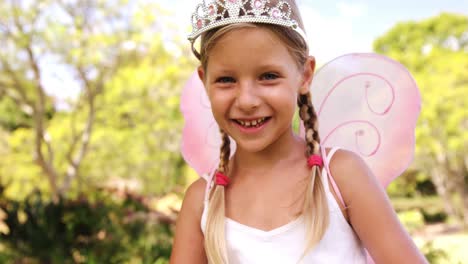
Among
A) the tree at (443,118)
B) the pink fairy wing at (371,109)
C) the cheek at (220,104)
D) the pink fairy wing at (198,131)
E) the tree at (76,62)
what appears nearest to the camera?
the cheek at (220,104)

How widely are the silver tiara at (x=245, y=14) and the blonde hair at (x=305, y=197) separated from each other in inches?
0.5

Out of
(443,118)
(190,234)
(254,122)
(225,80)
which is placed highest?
(225,80)

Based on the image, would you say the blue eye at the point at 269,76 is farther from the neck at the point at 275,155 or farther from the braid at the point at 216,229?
the braid at the point at 216,229

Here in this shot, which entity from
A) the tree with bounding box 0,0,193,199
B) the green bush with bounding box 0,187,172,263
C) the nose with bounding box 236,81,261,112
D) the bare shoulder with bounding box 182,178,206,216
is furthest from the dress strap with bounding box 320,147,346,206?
the tree with bounding box 0,0,193,199

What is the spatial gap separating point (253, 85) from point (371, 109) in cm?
60

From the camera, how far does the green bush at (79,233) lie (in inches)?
224

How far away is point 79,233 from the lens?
6.08m

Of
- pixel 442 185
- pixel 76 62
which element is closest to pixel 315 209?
pixel 76 62

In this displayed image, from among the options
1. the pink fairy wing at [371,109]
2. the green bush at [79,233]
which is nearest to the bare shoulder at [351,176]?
the pink fairy wing at [371,109]

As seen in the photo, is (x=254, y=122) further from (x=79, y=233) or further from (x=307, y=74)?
(x=79, y=233)

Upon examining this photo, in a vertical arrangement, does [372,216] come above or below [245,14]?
below

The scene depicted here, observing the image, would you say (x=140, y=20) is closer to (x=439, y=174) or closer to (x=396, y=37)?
(x=439, y=174)

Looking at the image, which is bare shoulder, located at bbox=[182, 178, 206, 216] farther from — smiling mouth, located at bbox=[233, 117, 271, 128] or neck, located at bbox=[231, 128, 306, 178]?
smiling mouth, located at bbox=[233, 117, 271, 128]

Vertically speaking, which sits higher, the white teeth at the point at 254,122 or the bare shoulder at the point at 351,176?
the white teeth at the point at 254,122
